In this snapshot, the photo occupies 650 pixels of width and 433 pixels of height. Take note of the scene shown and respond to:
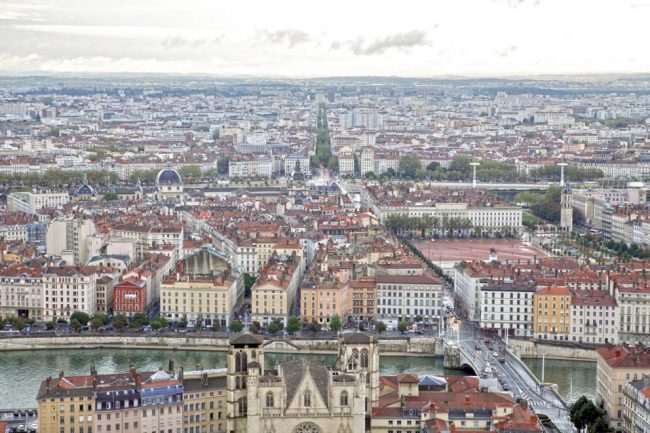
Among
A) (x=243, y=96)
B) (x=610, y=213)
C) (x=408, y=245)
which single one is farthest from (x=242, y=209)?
(x=243, y=96)

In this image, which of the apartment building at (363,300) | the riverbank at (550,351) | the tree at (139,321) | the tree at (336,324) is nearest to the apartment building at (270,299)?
the tree at (336,324)

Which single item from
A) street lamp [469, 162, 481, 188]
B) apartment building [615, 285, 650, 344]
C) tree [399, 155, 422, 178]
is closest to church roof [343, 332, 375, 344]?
apartment building [615, 285, 650, 344]

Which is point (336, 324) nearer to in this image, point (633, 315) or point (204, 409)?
point (633, 315)

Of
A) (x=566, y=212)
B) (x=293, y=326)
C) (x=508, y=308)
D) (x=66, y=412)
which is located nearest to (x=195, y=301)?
(x=293, y=326)

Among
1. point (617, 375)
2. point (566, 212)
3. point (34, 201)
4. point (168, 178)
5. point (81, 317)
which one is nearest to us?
point (617, 375)

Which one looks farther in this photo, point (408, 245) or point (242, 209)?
point (242, 209)

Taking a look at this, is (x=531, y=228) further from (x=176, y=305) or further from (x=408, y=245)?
(x=176, y=305)
